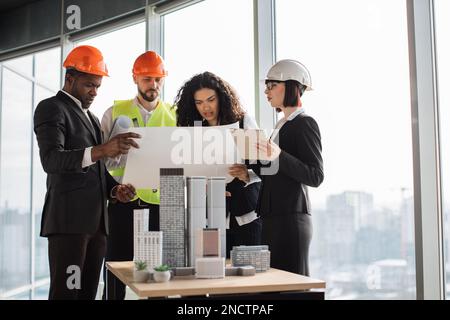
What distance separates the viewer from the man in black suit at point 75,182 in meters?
2.38

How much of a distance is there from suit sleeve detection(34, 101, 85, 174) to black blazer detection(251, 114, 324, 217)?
812 mm

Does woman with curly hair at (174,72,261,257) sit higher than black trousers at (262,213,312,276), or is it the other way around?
woman with curly hair at (174,72,261,257)

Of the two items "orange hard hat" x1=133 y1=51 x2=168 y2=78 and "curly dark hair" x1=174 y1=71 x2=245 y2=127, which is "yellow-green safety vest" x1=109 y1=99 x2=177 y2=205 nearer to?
"orange hard hat" x1=133 y1=51 x2=168 y2=78

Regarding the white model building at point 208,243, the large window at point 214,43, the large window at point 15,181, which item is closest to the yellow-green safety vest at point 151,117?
the large window at point 214,43

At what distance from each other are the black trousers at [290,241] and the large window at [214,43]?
144cm

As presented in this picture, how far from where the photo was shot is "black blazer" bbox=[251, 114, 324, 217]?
90.5 inches

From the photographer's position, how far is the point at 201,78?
9.16 feet

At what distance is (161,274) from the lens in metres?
1.69

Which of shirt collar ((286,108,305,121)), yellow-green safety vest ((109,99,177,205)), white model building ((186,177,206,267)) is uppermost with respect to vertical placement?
yellow-green safety vest ((109,99,177,205))

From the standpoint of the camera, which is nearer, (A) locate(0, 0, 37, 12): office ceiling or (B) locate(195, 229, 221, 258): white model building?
(B) locate(195, 229, 221, 258): white model building

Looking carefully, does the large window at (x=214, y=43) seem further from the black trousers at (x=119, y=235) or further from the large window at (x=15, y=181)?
the large window at (x=15, y=181)

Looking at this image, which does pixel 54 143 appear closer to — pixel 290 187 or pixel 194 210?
pixel 194 210

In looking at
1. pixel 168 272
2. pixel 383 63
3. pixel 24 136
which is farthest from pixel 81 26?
pixel 168 272

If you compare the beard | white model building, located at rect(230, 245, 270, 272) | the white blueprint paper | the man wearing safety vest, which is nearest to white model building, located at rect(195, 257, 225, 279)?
white model building, located at rect(230, 245, 270, 272)
